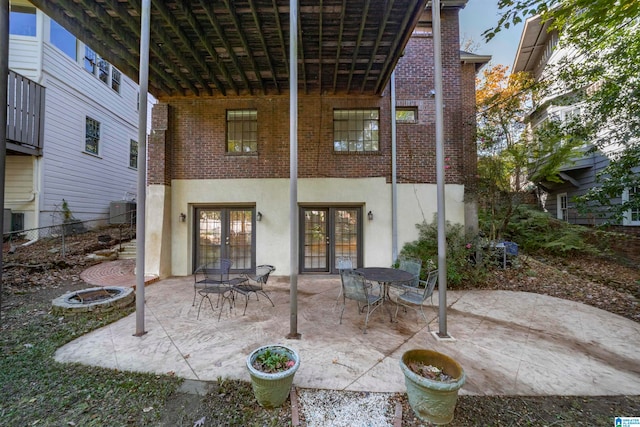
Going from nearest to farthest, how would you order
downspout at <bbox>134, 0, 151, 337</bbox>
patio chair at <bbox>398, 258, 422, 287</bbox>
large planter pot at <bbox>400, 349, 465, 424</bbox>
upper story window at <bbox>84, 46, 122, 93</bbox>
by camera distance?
large planter pot at <bbox>400, 349, 465, 424</bbox> < downspout at <bbox>134, 0, 151, 337</bbox> < patio chair at <bbox>398, 258, 422, 287</bbox> < upper story window at <bbox>84, 46, 122, 93</bbox>

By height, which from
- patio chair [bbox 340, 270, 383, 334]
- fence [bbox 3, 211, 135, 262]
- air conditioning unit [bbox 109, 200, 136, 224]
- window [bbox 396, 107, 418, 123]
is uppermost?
window [bbox 396, 107, 418, 123]

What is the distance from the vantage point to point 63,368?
9.68 feet

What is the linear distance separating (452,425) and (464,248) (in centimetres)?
538

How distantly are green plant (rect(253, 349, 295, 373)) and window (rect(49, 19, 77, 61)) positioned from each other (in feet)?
40.7

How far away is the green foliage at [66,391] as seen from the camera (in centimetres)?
224

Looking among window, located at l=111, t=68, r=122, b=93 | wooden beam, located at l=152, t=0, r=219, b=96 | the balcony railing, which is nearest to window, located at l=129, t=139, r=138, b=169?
window, located at l=111, t=68, r=122, b=93

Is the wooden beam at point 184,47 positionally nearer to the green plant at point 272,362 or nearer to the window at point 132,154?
the green plant at point 272,362

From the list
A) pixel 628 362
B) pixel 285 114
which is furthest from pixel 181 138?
pixel 628 362

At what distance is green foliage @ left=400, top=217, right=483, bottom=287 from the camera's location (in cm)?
627

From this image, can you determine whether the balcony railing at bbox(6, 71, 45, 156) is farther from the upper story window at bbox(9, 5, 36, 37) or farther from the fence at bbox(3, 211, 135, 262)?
the fence at bbox(3, 211, 135, 262)

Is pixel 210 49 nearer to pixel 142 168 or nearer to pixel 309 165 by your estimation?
pixel 142 168

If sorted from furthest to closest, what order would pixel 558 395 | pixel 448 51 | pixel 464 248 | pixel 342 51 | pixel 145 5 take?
pixel 448 51, pixel 464 248, pixel 342 51, pixel 145 5, pixel 558 395

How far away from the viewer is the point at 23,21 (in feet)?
26.6

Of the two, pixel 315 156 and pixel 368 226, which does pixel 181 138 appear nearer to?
pixel 315 156
